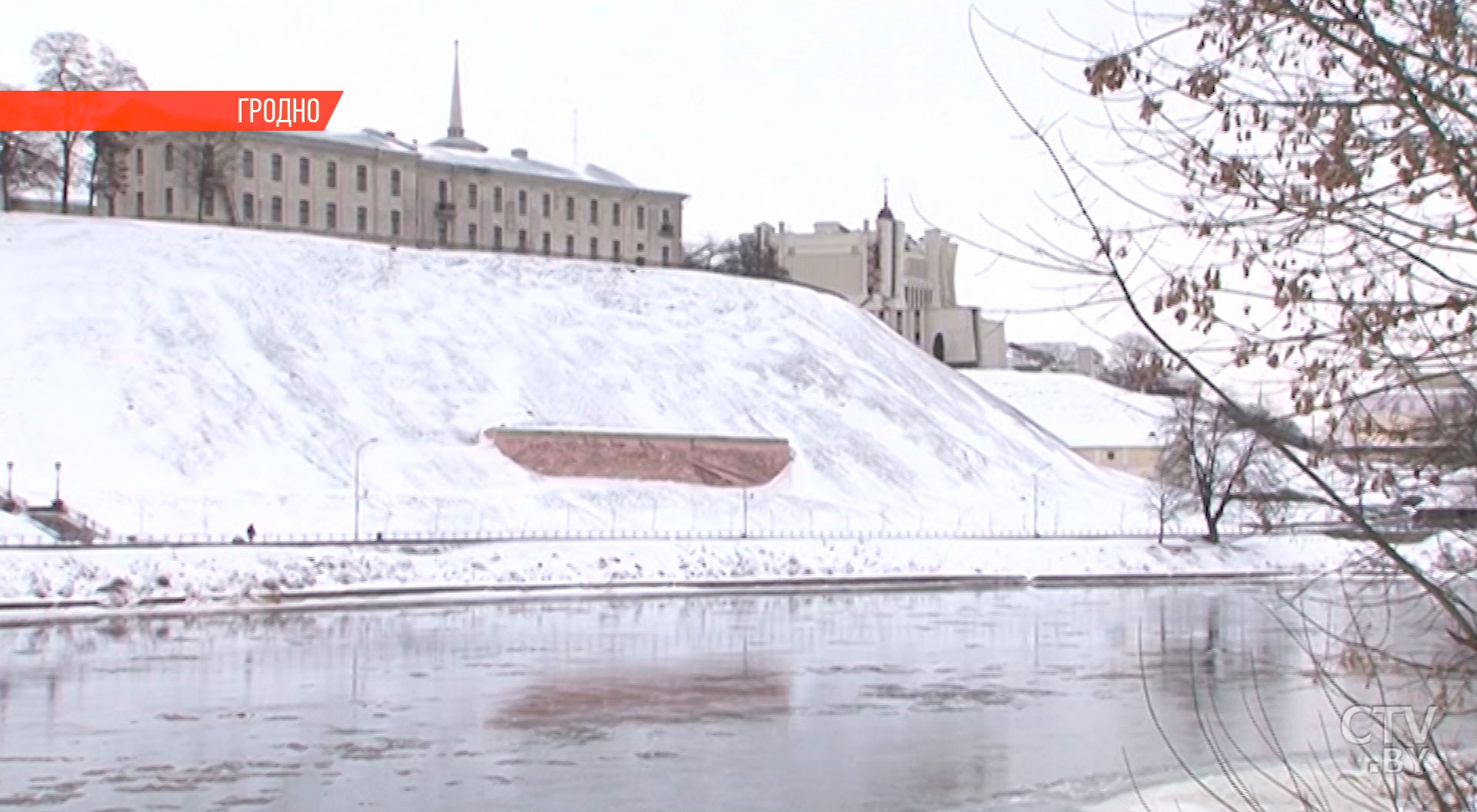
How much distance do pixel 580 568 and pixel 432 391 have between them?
23.3 m

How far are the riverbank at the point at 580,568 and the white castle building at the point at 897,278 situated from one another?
2044 inches

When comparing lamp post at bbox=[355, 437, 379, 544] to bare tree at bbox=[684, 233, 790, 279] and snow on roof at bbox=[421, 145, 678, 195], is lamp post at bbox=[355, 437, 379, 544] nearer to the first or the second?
snow on roof at bbox=[421, 145, 678, 195]

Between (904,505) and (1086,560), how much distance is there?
11.6 m

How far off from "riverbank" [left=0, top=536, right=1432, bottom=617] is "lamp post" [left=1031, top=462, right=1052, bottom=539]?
537cm

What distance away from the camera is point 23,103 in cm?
8538

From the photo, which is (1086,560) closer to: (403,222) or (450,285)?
(450,285)

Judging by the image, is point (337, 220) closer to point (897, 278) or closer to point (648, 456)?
point (648, 456)

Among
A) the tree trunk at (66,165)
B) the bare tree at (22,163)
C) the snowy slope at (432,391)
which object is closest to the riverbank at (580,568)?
the snowy slope at (432,391)

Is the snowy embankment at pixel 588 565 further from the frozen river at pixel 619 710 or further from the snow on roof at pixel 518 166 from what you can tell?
the snow on roof at pixel 518 166

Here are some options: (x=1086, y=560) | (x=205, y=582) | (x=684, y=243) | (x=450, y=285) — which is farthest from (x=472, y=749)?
(x=684, y=243)

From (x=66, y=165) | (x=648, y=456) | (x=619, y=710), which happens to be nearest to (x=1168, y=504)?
(x=648, y=456)

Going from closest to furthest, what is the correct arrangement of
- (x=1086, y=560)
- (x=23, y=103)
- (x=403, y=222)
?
(x=1086, y=560)
(x=23, y=103)
(x=403, y=222)

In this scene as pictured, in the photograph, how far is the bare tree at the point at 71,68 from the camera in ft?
286

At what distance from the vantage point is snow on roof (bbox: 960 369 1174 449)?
10431 centimetres
